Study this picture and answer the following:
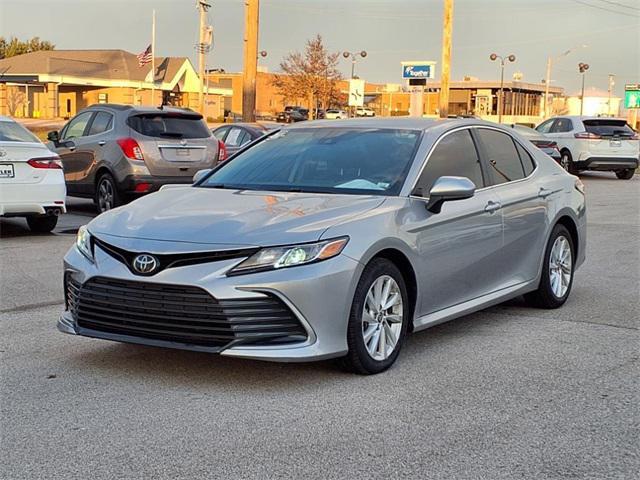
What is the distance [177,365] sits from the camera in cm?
560

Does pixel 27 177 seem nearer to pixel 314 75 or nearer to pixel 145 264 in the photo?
pixel 145 264

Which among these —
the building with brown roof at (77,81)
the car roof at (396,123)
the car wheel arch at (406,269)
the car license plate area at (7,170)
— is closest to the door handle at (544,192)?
the car roof at (396,123)

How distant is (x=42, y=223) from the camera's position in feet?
39.9

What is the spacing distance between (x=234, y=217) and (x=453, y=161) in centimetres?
192

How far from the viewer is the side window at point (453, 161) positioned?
625 centimetres

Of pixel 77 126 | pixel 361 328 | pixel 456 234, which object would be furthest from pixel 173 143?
pixel 361 328

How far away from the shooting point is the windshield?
6164mm

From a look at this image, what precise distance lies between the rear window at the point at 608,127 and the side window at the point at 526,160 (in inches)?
752

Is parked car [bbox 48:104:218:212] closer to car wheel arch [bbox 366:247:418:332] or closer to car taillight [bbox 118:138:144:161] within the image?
car taillight [bbox 118:138:144:161]

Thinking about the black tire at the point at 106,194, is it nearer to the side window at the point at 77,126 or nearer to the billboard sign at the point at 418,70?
the side window at the point at 77,126

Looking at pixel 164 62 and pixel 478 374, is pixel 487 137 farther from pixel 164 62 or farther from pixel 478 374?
pixel 164 62

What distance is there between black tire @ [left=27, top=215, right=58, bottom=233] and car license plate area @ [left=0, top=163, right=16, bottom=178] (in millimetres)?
1185

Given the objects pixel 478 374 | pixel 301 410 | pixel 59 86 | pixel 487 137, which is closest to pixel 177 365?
pixel 301 410

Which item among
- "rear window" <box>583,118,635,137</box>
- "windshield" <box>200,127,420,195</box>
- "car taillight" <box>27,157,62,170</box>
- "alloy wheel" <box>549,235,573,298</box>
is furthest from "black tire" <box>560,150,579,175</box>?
"windshield" <box>200,127,420,195</box>
